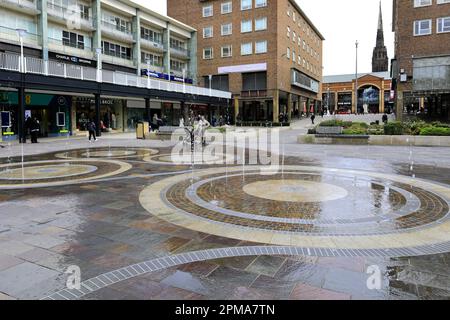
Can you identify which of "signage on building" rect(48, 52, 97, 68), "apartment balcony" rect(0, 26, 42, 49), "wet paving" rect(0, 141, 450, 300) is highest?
"apartment balcony" rect(0, 26, 42, 49)

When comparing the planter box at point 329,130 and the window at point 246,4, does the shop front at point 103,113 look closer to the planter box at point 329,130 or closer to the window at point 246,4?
the planter box at point 329,130

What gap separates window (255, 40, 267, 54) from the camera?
172 feet

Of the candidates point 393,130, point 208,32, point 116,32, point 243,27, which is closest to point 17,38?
point 116,32

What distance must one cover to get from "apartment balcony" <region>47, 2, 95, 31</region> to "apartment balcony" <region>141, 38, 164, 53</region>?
9.08 m

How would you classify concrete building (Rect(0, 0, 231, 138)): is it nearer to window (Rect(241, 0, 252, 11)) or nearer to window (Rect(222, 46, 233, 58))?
window (Rect(222, 46, 233, 58))

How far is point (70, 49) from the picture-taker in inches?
1441

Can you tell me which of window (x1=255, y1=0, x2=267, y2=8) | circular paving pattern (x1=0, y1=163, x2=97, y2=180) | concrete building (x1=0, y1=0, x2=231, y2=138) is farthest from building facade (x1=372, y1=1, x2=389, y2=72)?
circular paving pattern (x1=0, y1=163, x2=97, y2=180)

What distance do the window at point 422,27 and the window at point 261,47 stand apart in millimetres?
20845

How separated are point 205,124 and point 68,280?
1894 cm

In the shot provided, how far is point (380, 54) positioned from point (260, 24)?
81.4 m

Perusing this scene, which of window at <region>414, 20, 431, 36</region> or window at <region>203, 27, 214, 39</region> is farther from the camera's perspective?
window at <region>203, 27, 214, 39</region>

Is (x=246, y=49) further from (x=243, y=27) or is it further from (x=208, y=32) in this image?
(x=208, y=32)

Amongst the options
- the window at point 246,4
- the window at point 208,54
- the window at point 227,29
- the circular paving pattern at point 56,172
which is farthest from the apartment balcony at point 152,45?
the circular paving pattern at point 56,172

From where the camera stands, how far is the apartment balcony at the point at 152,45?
47.5 meters
